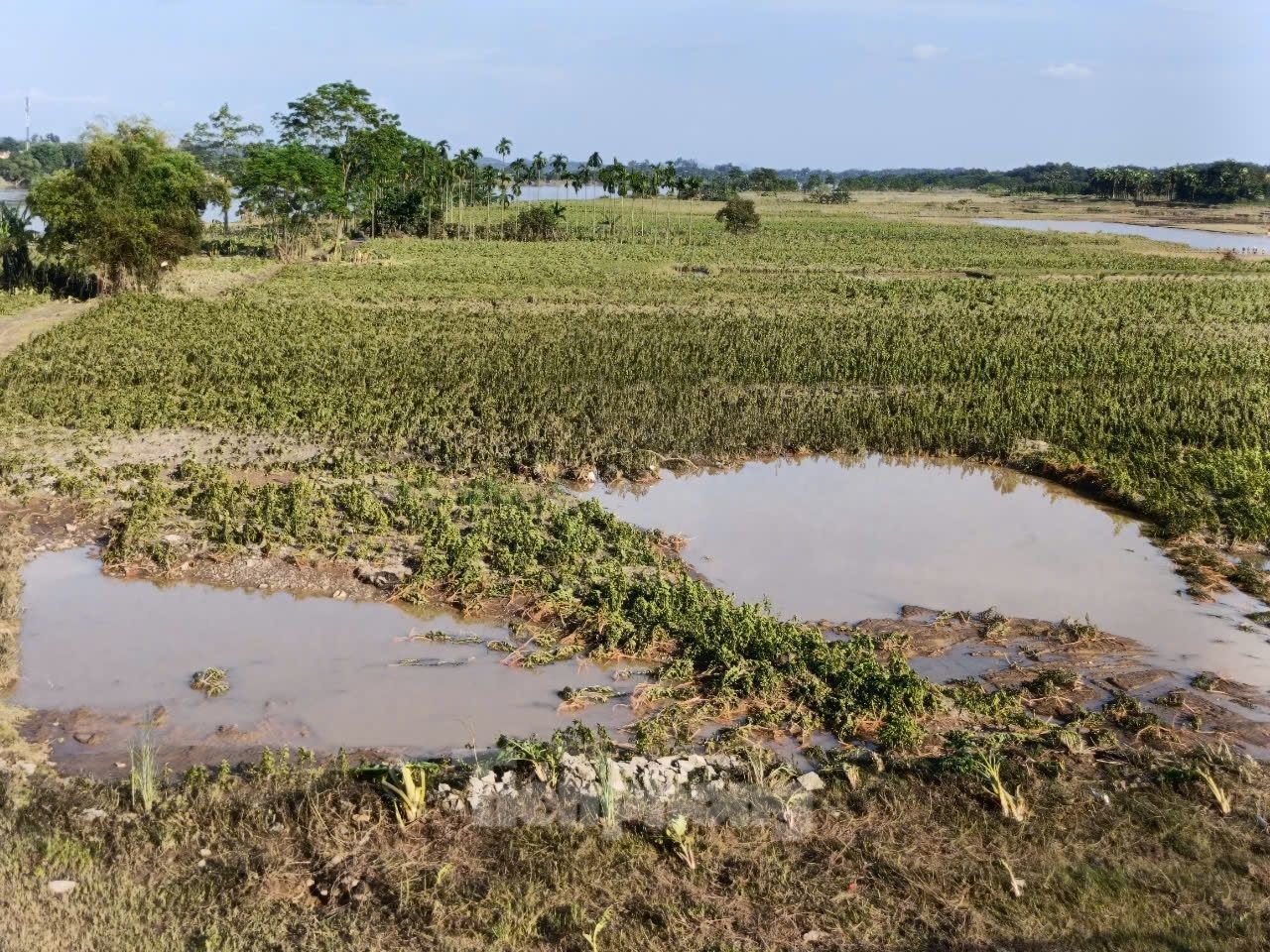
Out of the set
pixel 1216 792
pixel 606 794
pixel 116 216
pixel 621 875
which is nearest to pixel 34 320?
pixel 116 216

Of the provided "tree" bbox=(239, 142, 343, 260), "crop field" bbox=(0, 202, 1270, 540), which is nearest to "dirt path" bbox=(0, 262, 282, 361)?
"crop field" bbox=(0, 202, 1270, 540)

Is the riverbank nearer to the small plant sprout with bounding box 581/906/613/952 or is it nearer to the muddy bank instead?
the muddy bank

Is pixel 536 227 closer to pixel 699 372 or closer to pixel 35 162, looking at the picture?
pixel 699 372

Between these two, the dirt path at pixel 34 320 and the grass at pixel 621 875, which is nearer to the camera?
the grass at pixel 621 875

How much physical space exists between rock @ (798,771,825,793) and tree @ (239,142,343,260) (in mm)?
34596

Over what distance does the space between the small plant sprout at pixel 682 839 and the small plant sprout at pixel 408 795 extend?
5.12 feet

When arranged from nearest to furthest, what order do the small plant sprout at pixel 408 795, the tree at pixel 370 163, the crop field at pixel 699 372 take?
the small plant sprout at pixel 408 795
the crop field at pixel 699 372
the tree at pixel 370 163

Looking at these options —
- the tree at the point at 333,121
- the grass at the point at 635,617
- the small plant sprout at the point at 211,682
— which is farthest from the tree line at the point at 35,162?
the small plant sprout at the point at 211,682

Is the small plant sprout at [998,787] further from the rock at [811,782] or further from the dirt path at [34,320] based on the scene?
the dirt path at [34,320]

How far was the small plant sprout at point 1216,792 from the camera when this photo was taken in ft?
22.1

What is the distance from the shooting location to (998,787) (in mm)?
6727

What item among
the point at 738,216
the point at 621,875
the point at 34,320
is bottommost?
the point at 621,875

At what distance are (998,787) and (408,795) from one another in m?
3.80

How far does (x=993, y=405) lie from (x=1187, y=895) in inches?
465
